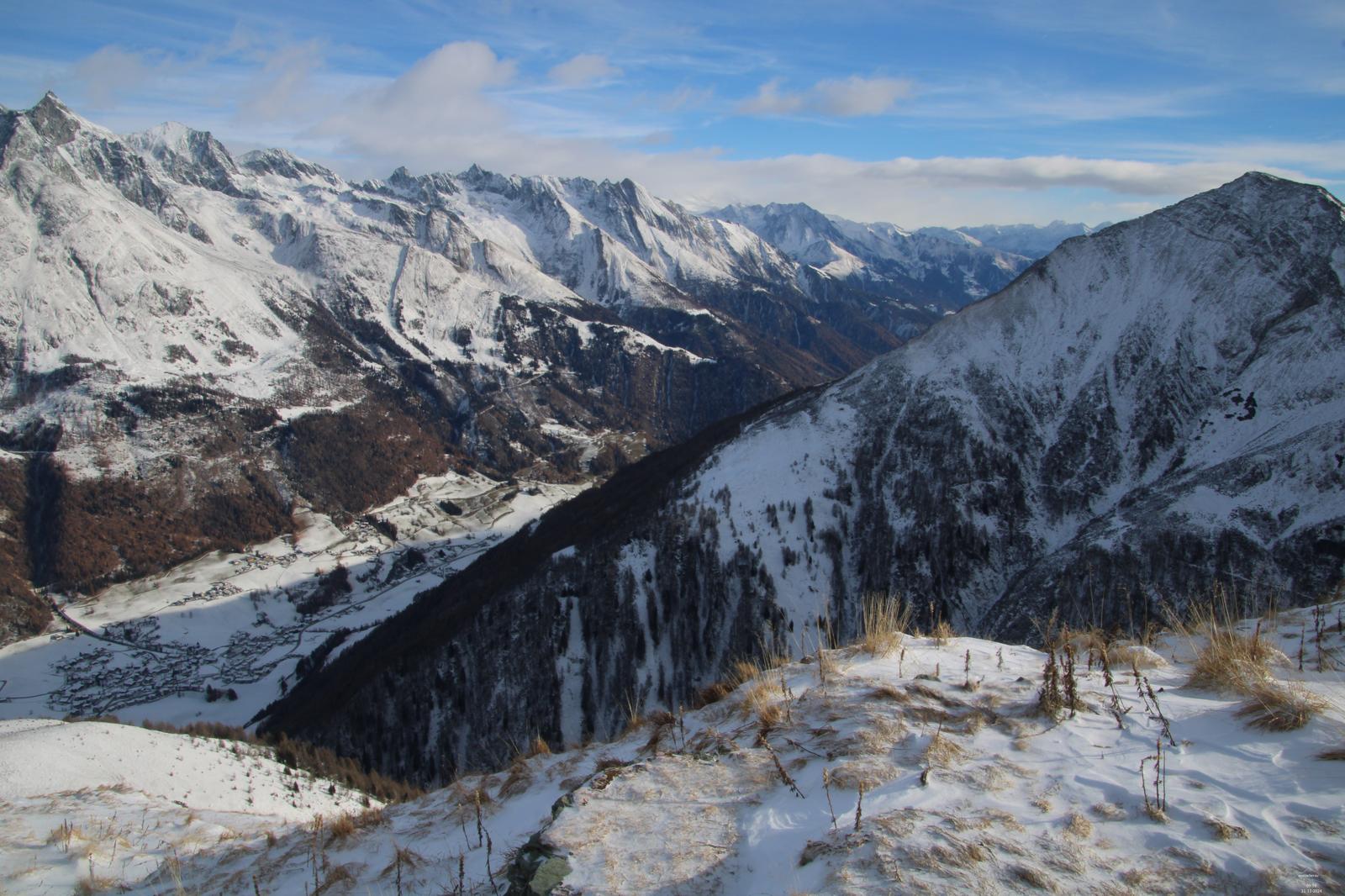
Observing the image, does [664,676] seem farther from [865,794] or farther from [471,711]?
[865,794]

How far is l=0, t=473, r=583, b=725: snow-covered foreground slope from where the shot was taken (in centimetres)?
11969

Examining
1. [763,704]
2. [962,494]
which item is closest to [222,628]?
[962,494]

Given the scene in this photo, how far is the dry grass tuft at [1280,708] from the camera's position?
6152 millimetres

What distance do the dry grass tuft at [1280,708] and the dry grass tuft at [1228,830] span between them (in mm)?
1870

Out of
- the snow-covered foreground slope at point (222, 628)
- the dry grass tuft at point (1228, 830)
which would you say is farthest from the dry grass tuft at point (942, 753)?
the snow-covered foreground slope at point (222, 628)

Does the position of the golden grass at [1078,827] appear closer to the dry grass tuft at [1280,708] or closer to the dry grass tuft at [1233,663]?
the dry grass tuft at [1280,708]

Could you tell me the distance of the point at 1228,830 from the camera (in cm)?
494

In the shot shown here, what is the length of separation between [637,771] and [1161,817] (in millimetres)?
4766

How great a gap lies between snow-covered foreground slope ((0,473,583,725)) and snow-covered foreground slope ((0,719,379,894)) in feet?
289

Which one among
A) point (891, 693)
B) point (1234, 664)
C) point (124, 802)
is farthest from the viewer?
point (124, 802)

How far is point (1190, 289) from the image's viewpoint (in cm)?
8706

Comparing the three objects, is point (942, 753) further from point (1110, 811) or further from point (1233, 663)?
point (1233, 663)

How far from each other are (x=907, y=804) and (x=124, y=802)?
1873cm

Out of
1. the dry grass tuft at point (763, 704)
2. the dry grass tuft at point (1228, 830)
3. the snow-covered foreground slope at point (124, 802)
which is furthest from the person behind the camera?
the snow-covered foreground slope at point (124, 802)
